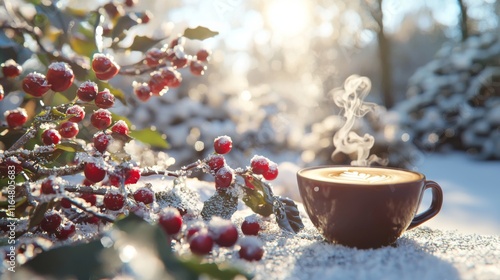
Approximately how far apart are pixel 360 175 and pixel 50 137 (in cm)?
58

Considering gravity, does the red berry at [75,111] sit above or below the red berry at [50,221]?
above

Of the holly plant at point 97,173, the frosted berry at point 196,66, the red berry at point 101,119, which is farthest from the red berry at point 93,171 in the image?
the frosted berry at point 196,66

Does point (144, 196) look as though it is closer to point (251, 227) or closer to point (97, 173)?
point (97, 173)

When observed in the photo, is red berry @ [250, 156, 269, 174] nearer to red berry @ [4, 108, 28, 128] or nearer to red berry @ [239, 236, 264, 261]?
red berry @ [239, 236, 264, 261]

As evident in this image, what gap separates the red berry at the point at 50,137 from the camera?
0.78 m

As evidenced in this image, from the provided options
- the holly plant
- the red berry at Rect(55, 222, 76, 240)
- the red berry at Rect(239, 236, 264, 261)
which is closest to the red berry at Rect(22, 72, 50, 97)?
the holly plant

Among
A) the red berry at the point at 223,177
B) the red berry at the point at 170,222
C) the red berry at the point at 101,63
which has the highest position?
the red berry at the point at 101,63

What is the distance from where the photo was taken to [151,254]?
48 cm

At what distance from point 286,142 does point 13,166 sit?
2209 millimetres

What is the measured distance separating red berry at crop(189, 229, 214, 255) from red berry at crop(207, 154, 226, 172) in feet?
0.74

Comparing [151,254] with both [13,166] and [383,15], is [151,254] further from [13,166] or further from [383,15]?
[383,15]

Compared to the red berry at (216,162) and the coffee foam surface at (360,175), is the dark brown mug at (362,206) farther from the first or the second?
the red berry at (216,162)

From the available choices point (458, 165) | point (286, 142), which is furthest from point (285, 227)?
point (458, 165)

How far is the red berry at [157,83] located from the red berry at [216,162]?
0.86ft
